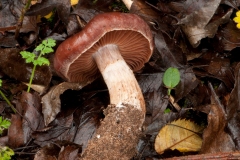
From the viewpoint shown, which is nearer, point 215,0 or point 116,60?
point 116,60

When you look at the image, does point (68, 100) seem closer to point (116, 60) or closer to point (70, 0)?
point (116, 60)

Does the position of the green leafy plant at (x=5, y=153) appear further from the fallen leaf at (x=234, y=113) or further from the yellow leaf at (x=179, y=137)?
the fallen leaf at (x=234, y=113)

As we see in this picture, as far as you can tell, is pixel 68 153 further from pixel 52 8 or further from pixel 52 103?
pixel 52 8

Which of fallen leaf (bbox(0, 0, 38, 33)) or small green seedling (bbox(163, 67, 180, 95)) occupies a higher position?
fallen leaf (bbox(0, 0, 38, 33))

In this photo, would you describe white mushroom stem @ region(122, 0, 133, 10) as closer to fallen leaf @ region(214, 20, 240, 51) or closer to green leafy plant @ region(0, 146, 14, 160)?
fallen leaf @ region(214, 20, 240, 51)

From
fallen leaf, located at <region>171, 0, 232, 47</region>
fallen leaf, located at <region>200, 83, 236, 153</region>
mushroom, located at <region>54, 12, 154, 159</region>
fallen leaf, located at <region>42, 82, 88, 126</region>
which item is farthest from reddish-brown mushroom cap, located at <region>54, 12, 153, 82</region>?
fallen leaf, located at <region>200, 83, 236, 153</region>

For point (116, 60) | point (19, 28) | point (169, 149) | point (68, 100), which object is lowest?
point (169, 149)

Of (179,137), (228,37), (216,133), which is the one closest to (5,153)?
(179,137)

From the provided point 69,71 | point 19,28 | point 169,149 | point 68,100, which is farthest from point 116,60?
point 19,28
